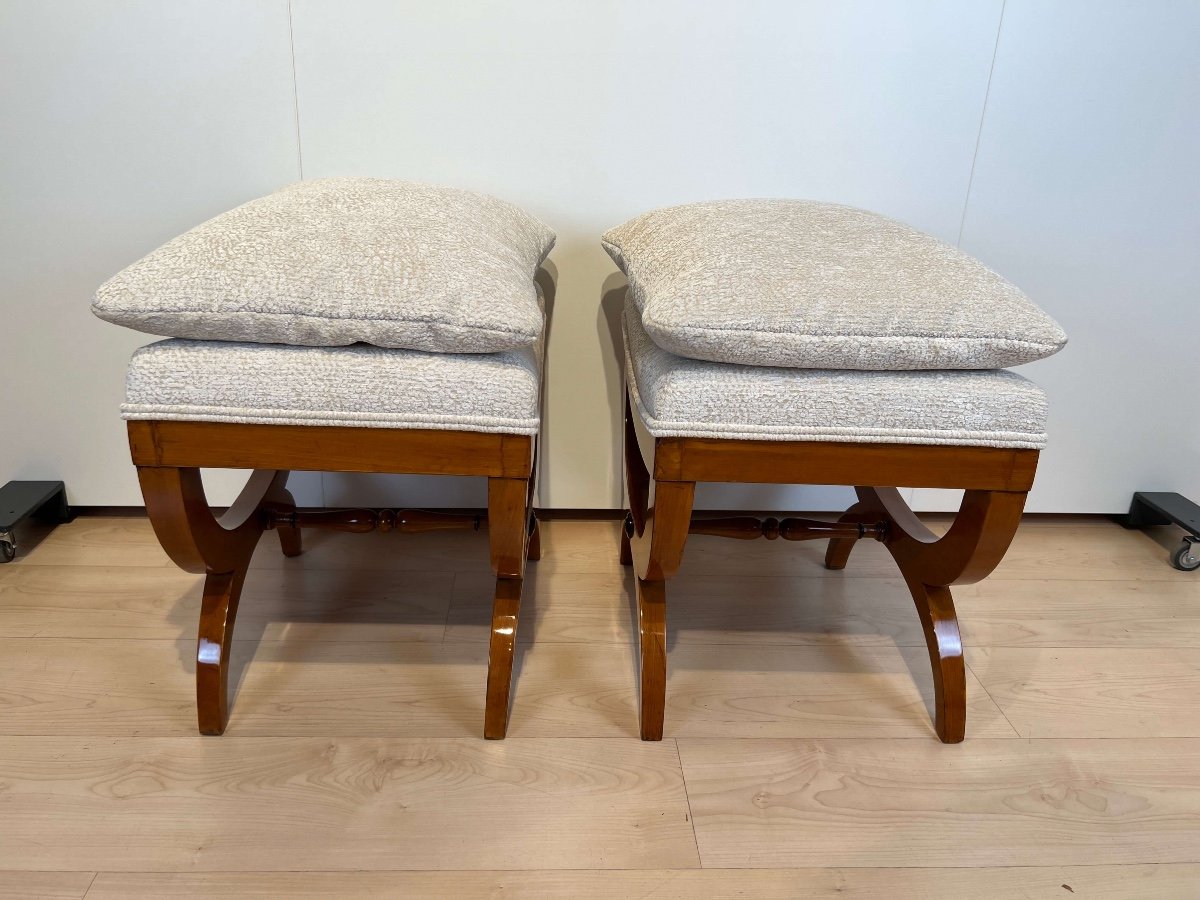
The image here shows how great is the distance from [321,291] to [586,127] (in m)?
0.58

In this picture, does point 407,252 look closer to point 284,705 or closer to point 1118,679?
point 284,705

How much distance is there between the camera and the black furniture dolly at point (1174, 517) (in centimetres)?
130

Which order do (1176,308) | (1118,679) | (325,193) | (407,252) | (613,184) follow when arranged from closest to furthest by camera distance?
1. (407,252)
2. (325,193)
3. (1118,679)
4. (613,184)
5. (1176,308)

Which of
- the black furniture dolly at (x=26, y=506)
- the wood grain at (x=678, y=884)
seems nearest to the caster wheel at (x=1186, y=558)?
the wood grain at (x=678, y=884)

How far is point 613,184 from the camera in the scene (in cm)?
118

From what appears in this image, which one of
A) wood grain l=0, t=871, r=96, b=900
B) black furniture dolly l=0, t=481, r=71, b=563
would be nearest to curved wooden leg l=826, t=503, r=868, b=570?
wood grain l=0, t=871, r=96, b=900

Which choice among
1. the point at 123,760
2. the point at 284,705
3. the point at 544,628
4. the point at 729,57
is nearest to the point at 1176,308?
the point at 729,57

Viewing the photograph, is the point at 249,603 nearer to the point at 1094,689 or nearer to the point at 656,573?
the point at 656,573

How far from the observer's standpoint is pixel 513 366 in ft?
2.42

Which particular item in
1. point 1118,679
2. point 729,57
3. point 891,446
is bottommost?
point 1118,679

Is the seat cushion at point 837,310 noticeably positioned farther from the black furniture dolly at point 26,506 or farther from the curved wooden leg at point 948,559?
the black furniture dolly at point 26,506

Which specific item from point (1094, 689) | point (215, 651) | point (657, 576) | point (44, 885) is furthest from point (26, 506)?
point (1094, 689)

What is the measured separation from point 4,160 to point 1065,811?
148 cm

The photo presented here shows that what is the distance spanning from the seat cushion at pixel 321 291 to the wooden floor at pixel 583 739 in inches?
17.0
